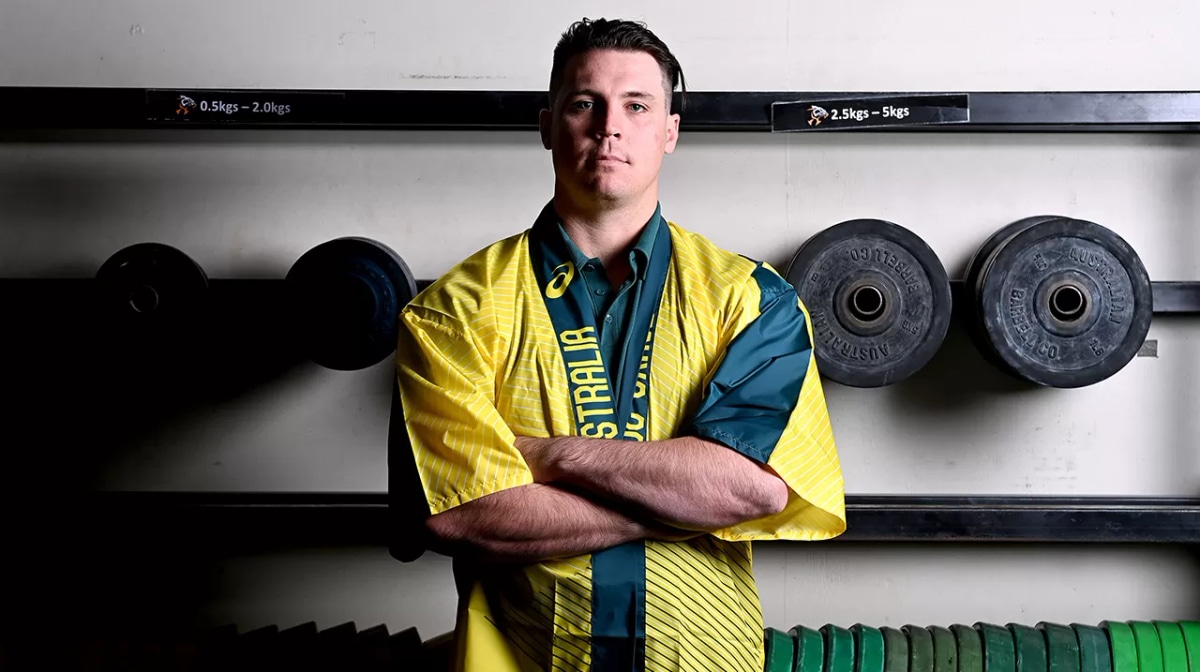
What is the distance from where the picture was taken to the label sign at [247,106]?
2123mm

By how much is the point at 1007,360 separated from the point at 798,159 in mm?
669

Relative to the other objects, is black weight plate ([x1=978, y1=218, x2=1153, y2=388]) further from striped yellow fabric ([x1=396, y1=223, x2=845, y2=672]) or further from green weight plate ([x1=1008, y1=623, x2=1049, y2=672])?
striped yellow fabric ([x1=396, y1=223, x2=845, y2=672])

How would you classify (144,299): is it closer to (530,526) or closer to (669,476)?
(530,526)

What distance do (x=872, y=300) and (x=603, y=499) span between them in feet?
3.31

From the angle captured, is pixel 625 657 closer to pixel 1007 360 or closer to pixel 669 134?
pixel 669 134

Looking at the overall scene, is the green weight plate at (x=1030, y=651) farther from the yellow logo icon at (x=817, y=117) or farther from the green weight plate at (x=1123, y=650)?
the yellow logo icon at (x=817, y=117)

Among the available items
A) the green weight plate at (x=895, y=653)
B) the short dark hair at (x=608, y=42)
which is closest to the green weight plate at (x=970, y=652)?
the green weight plate at (x=895, y=653)

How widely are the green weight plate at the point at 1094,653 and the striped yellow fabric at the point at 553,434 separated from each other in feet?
2.89

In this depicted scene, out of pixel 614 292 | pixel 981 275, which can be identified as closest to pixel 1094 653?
pixel 981 275

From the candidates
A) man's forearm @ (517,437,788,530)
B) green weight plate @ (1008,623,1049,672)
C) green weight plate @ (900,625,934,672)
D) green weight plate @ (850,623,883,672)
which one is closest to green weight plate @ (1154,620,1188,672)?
green weight plate @ (1008,623,1049,672)

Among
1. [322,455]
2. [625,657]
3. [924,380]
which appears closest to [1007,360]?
[924,380]

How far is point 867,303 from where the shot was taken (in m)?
2.15

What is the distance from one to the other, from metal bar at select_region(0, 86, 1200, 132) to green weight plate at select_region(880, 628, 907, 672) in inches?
41.8

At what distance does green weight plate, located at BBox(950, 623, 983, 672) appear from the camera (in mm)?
2014
